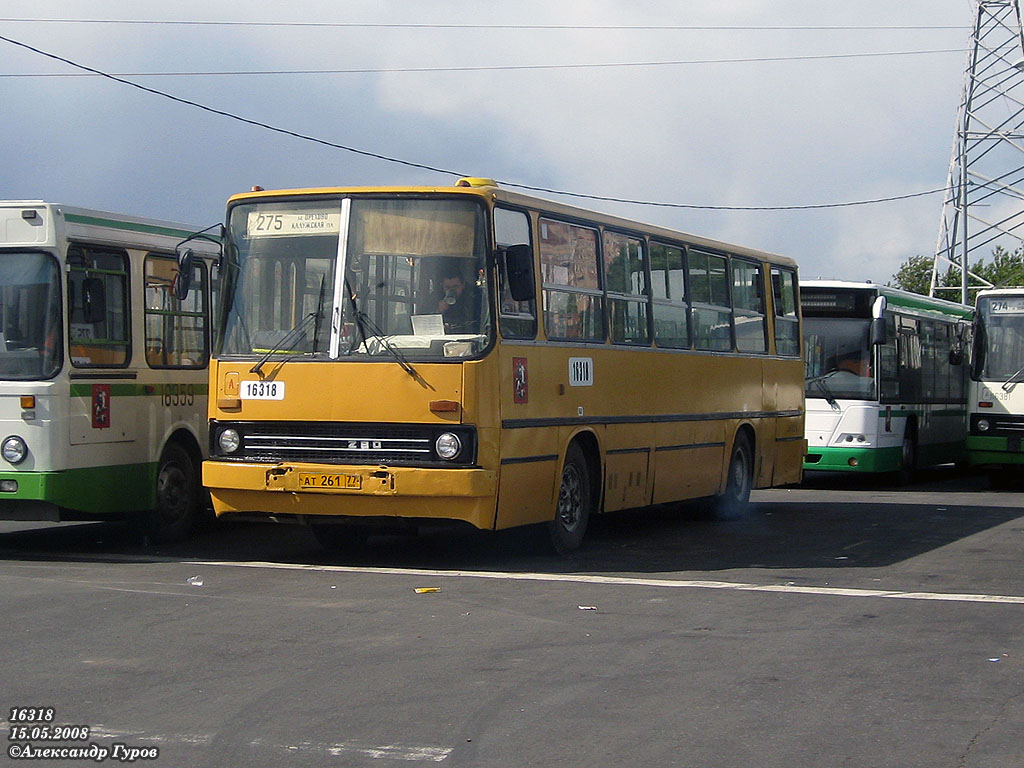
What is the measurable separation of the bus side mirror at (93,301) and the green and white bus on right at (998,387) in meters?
15.1

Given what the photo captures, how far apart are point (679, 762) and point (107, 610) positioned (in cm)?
507

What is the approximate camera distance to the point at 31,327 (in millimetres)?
12414

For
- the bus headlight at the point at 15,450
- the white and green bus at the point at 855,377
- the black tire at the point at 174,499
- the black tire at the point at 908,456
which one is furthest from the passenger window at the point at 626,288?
the black tire at the point at 908,456

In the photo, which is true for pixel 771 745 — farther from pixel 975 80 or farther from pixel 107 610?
pixel 975 80

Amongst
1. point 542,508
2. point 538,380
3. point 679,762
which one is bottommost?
point 679,762

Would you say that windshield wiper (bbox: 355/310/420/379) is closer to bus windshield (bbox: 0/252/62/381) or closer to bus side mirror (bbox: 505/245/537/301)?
bus side mirror (bbox: 505/245/537/301)

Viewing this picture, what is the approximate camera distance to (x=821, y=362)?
22.7 m

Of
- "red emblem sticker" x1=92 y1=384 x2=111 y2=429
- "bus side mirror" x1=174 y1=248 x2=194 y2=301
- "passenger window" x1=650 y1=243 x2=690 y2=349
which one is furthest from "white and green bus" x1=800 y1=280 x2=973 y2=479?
"red emblem sticker" x1=92 y1=384 x2=111 y2=429

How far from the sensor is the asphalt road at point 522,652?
6391mm

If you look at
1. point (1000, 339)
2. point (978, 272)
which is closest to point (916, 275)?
point (978, 272)

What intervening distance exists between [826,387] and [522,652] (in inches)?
596

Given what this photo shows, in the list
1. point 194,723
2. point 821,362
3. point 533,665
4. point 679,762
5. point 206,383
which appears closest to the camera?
point 679,762

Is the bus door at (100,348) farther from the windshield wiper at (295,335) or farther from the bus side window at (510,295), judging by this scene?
the bus side window at (510,295)

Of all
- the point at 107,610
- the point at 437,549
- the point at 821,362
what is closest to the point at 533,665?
the point at 107,610
